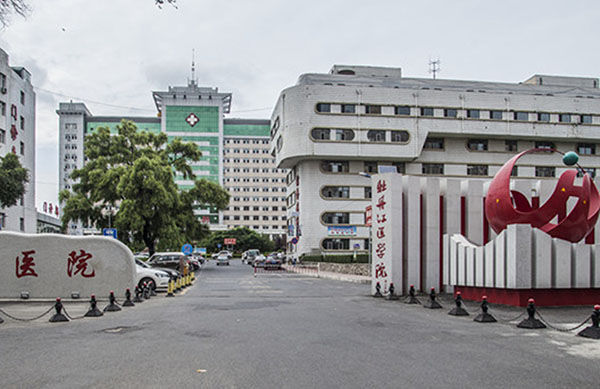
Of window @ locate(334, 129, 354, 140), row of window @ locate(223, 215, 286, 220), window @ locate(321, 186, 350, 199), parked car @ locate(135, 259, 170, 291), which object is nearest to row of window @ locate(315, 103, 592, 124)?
window @ locate(334, 129, 354, 140)

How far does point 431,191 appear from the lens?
70.3ft

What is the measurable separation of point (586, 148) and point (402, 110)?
26.3 metres

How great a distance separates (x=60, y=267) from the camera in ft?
63.4

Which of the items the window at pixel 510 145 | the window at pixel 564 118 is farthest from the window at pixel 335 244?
the window at pixel 564 118

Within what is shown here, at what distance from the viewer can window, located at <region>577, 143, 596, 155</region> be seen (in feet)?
228

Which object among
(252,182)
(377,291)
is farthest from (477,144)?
(252,182)

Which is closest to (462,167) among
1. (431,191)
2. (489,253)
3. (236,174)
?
(431,191)

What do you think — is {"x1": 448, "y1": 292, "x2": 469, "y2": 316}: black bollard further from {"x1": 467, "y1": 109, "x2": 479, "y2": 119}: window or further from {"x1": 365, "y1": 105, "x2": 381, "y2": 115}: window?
{"x1": 467, "y1": 109, "x2": 479, "y2": 119}: window

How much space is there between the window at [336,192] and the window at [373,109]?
373 inches

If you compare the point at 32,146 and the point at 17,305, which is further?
the point at 32,146

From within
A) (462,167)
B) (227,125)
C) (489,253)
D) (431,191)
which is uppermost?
(227,125)

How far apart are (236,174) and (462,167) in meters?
81.5

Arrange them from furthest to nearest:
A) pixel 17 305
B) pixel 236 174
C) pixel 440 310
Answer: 1. pixel 236 174
2. pixel 17 305
3. pixel 440 310

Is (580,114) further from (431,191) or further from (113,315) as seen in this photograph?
(113,315)
